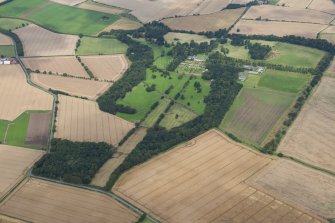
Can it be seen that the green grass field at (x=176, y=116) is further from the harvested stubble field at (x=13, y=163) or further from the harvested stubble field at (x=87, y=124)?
the harvested stubble field at (x=13, y=163)

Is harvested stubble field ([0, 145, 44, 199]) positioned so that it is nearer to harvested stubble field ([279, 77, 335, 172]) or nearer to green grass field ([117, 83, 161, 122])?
green grass field ([117, 83, 161, 122])

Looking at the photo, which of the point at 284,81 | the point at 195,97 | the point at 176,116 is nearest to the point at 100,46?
the point at 195,97

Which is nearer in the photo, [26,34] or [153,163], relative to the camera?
[153,163]

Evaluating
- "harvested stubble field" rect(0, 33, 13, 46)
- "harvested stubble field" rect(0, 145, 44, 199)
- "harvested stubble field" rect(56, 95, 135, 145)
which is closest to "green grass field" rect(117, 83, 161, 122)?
"harvested stubble field" rect(56, 95, 135, 145)

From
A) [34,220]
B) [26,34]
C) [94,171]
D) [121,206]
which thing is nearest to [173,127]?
[94,171]

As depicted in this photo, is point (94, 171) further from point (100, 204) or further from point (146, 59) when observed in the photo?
point (146, 59)

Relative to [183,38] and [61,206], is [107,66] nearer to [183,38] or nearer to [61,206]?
[183,38]
